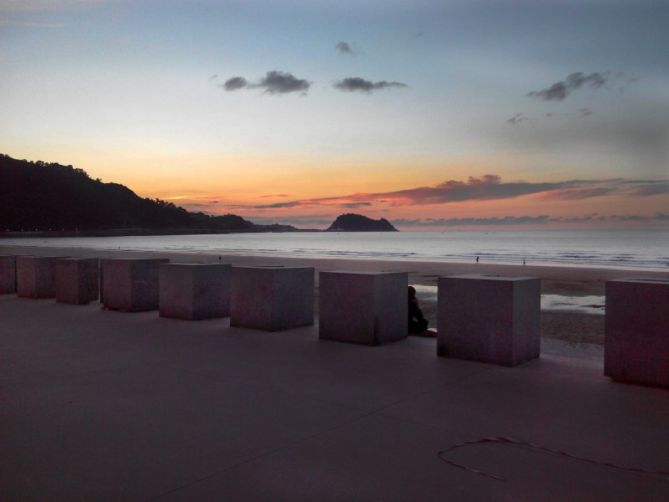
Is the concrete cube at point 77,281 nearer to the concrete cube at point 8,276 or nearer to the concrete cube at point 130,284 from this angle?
the concrete cube at point 130,284

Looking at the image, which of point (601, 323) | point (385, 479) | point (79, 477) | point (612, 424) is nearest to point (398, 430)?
point (385, 479)

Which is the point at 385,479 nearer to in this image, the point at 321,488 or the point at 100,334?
the point at 321,488

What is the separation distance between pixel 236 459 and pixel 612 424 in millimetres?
2980

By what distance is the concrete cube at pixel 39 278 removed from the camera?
13586mm

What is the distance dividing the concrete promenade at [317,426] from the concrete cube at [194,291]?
235 cm

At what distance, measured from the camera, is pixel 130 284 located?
1125 centimetres

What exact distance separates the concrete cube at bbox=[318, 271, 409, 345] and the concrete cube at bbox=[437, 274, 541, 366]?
3.06 ft

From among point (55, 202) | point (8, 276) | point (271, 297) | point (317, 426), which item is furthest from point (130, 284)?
point (55, 202)

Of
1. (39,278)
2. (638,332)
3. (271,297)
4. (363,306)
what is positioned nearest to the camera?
(638,332)

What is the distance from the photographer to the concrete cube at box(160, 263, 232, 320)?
10.2 metres

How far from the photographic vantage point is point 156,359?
23.7 feet

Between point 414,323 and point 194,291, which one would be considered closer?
point 414,323

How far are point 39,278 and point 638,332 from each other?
12.3m

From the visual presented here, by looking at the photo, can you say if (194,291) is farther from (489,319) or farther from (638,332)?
(638,332)
